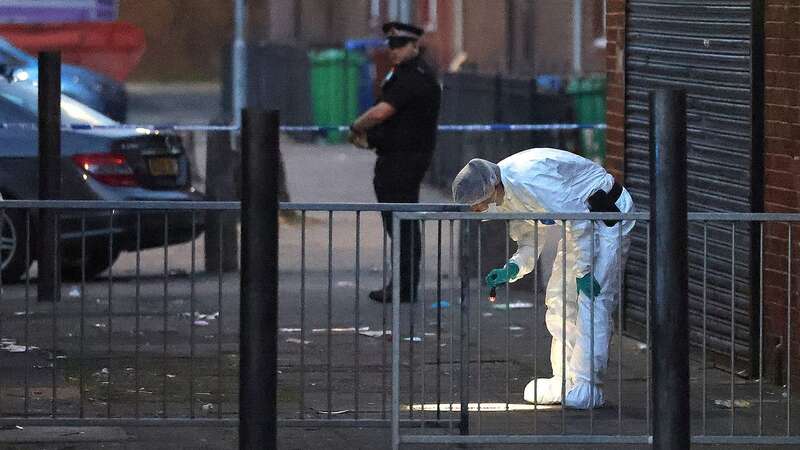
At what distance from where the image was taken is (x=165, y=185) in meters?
12.2

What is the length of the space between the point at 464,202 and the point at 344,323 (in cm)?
320

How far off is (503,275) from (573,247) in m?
0.35

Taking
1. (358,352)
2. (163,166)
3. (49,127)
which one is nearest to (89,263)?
(163,166)

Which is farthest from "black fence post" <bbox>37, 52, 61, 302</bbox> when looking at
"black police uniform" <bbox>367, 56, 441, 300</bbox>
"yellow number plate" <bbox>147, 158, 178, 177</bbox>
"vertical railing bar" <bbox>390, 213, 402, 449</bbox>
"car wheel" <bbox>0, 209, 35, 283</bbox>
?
"vertical railing bar" <bbox>390, 213, 402, 449</bbox>

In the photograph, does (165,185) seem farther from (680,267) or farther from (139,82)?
(680,267)

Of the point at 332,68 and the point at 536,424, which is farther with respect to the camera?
the point at 332,68

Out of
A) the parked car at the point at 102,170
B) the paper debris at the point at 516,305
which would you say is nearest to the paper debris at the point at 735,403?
the paper debris at the point at 516,305

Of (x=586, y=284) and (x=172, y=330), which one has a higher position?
(x=586, y=284)

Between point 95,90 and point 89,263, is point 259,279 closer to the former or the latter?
point 89,263

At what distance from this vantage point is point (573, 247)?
776cm

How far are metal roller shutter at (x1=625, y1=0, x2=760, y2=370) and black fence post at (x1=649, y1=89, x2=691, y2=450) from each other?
11.6ft

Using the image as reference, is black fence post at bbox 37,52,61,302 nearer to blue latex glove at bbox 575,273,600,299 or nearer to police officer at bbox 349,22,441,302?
police officer at bbox 349,22,441,302

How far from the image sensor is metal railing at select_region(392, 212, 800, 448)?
6.84 m

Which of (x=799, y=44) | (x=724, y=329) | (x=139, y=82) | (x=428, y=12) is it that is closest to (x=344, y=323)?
(x=724, y=329)
